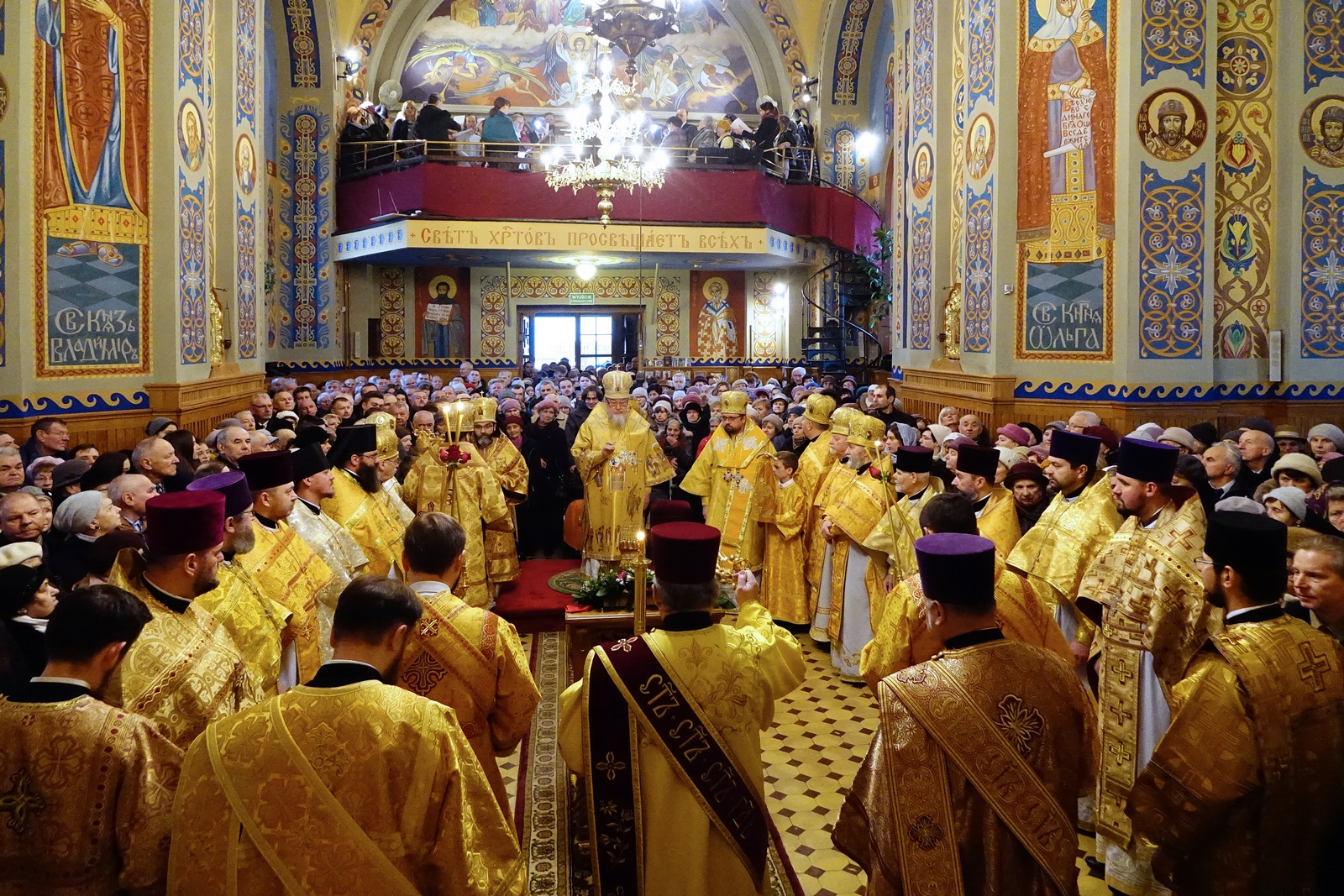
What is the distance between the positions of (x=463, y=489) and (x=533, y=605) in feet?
4.08

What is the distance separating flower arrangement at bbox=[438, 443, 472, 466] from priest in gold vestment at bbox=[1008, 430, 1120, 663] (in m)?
4.05

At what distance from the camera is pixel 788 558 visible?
24.7 ft

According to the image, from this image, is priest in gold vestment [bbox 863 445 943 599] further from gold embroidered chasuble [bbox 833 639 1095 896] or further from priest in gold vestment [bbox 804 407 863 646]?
gold embroidered chasuble [bbox 833 639 1095 896]

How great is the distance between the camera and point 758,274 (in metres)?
21.1

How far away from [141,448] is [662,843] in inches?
168

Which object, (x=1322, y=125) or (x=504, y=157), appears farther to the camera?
(x=504, y=157)

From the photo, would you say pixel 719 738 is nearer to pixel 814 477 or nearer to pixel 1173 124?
pixel 814 477

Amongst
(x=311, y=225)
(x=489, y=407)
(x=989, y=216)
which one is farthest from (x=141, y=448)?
(x=311, y=225)

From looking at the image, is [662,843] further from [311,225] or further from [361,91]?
[361,91]

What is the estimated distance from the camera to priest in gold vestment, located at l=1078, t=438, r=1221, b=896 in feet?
11.0

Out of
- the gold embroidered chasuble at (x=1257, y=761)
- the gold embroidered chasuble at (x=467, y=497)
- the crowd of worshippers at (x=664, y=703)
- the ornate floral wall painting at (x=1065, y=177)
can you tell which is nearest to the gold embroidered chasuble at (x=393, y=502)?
the gold embroidered chasuble at (x=467, y=497)

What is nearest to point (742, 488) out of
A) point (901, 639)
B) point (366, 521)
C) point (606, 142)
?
point (366, 521)

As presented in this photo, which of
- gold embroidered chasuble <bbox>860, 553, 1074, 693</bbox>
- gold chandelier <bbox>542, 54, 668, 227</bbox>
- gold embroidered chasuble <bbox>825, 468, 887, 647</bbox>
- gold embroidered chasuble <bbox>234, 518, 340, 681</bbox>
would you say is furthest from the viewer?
gold chandelier <bbox>542, 54, 668, 227</bbox>


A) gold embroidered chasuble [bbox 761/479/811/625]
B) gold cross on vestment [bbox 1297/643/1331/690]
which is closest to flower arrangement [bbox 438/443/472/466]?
gold embroidered chasuble [bbox 761/479/811/625]
